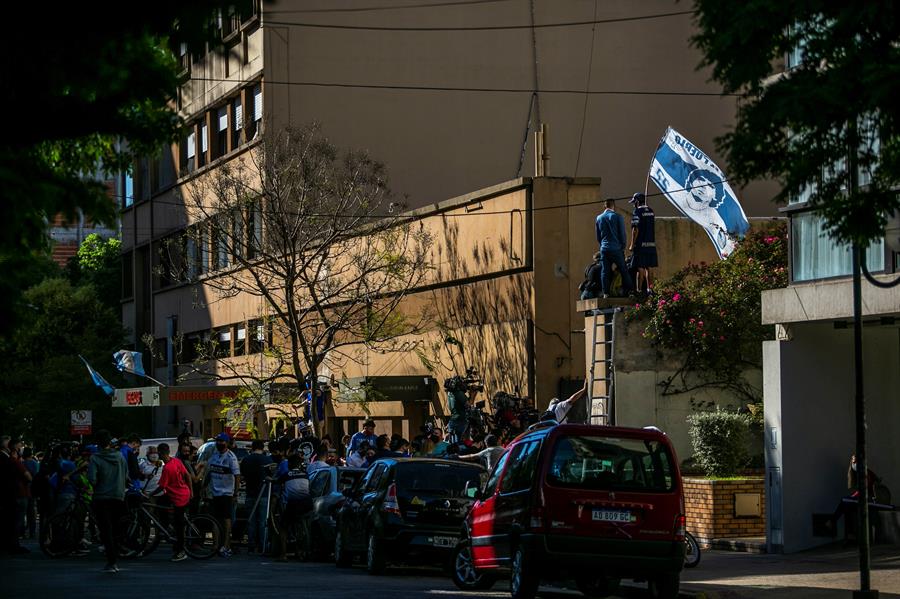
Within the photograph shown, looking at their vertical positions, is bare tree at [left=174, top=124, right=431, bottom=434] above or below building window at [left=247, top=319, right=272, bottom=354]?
above

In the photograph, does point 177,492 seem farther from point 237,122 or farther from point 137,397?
point 237,122

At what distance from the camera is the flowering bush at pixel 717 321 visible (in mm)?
26797

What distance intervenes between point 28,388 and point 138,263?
6208mm

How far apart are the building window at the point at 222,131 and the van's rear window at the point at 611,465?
35384 millimetres

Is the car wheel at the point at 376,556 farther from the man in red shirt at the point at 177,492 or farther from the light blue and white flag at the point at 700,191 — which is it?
the light blue and white flag at the point at 700,191

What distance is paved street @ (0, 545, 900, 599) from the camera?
17.8 m

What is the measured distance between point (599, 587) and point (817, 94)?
9.08 metres

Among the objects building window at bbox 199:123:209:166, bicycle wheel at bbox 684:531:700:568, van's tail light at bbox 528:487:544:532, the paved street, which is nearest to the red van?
van's tail light at bbox 528:487:544:532

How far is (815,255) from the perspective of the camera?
2181 centimetres

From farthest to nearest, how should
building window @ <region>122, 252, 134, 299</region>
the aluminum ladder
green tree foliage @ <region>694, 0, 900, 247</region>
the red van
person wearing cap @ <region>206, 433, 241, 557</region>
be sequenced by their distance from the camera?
building window @ <region>122, 252, 134, 299</region>, the aluminum ladder, person wearing cap @ <region>206, 433, 241, 557</region>, the red van, green tree foliage @ <region>694, 0, 900, 247</region>

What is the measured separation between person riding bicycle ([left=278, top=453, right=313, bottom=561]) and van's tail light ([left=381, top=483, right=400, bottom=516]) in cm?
401

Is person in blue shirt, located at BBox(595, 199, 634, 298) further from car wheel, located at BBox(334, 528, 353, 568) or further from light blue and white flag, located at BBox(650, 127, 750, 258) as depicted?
car wheel, located at BBox(334, 528, 353, 568)

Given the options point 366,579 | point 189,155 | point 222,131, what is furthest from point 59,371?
point 366,579

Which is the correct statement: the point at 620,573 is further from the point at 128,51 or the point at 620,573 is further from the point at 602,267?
the point at 602,267
